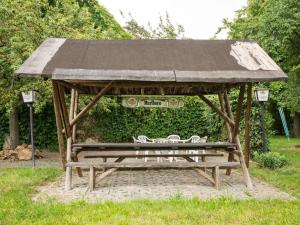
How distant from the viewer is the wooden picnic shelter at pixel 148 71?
9133 mm

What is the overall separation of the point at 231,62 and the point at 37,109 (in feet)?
27.9

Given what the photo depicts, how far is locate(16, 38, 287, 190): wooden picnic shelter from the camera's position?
9133 mm

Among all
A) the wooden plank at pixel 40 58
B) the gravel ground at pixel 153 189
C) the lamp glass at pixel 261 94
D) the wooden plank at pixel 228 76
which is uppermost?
the wooden plank at pixel 40 58

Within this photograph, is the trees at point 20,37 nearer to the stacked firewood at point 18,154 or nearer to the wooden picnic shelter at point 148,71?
the stacked firewood at point 18,154

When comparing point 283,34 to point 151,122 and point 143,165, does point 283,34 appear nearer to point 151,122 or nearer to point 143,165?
point 151,122

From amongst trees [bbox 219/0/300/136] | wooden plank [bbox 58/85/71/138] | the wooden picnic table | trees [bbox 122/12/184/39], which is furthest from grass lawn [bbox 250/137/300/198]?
trees [bbox 122/12/184/39]

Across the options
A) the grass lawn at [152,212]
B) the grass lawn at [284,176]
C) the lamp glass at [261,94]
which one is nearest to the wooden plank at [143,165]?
the grass lawn at [152,212]

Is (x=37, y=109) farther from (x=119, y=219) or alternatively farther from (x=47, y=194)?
(x=119, y=219)

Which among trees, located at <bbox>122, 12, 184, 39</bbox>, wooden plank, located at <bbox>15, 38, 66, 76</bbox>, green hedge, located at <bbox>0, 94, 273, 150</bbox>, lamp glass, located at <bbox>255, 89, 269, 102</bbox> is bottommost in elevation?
green hedge, located at <bbox>0, 94, 273, 150</bbox>

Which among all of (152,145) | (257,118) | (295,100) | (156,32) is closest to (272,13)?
(257,118)

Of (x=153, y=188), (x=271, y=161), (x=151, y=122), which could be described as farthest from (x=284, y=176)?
(x=151, y=122)

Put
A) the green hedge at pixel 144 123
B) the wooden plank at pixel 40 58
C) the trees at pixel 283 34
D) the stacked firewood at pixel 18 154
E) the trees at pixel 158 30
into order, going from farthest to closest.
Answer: the trees at pixel 158 30 < the green hedge at pixel 144 123 < the stacked firewood at pixel 18 154 < the trees at pixel 283 34 < the wooden plank at pixel 40 58

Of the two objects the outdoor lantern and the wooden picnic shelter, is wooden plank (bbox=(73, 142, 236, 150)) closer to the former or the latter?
the wooden picnic shelter

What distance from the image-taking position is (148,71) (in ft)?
30.8
